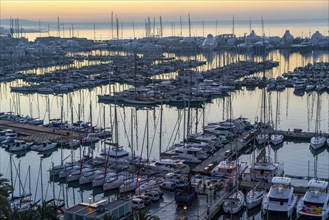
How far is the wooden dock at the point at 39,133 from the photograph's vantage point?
93.6 feet

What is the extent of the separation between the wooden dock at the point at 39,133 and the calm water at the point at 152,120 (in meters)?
1.38

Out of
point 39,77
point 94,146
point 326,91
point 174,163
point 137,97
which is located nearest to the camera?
point 174,163

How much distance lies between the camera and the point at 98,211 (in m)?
13.4

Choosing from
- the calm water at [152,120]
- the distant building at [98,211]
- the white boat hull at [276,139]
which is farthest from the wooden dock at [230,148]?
the distant building at [98,211]

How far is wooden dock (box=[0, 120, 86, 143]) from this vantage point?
28.5 m

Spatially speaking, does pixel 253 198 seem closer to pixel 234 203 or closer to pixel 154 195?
pixel 234 203

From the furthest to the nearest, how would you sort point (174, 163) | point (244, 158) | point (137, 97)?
point (137, 97) < point (244, 158) < point (174, 163)

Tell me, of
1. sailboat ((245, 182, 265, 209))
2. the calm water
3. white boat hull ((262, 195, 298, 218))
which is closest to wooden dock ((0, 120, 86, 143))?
the calm water

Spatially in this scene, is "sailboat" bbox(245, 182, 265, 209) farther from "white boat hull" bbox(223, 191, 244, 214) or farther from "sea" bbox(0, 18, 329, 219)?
"sea" bbox(0, 18, 329, 219)

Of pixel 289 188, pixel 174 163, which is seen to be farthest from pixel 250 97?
pixel 289 188

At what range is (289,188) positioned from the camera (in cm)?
1789

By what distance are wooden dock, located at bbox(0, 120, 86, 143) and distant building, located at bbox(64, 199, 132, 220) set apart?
13547 mm

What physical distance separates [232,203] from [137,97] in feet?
81.6

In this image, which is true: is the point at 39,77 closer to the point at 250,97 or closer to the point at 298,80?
the point at 250,97
